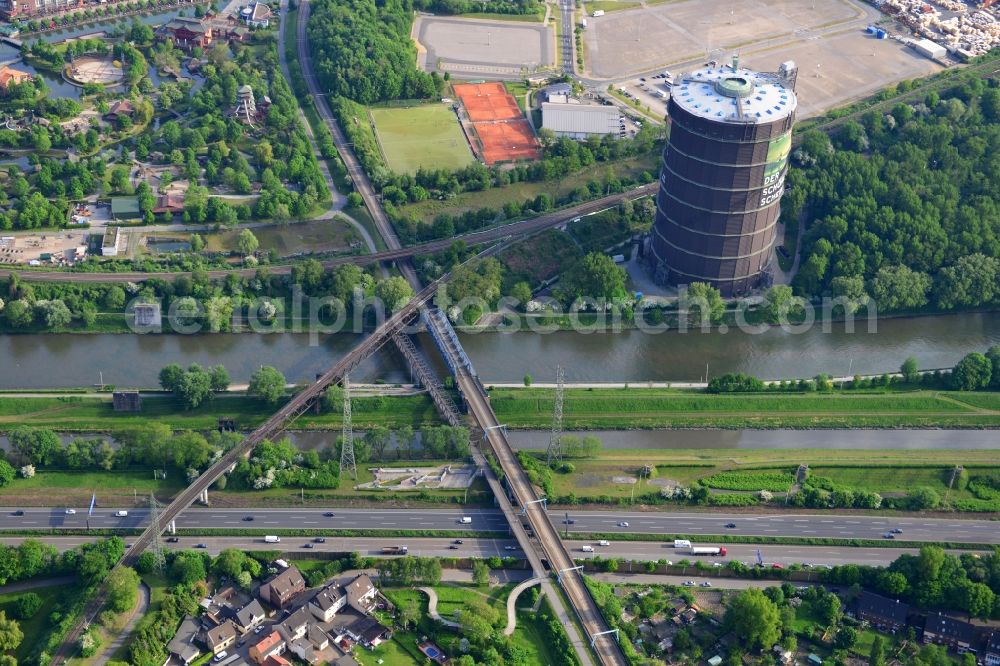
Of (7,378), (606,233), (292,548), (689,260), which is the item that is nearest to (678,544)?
(292,548)

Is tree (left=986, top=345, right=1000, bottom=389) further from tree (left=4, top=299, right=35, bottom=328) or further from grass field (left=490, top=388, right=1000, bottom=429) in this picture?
tree (left=4, top=299, right=35, bottom=328)

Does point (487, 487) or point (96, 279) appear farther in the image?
point (96, 279)

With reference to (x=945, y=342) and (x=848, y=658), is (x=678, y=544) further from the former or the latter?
(x=945, y=342)

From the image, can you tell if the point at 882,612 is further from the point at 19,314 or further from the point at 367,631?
the point at 19,314

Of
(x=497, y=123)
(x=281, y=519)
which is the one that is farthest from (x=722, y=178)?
(x=281, y=519)

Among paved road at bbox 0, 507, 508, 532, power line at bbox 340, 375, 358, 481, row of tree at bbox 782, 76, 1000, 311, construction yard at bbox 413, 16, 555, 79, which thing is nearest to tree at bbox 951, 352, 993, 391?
row of tree at bbox 782, 76, 1000, 311

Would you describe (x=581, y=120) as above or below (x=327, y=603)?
above

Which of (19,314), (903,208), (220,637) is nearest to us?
(220,637)
